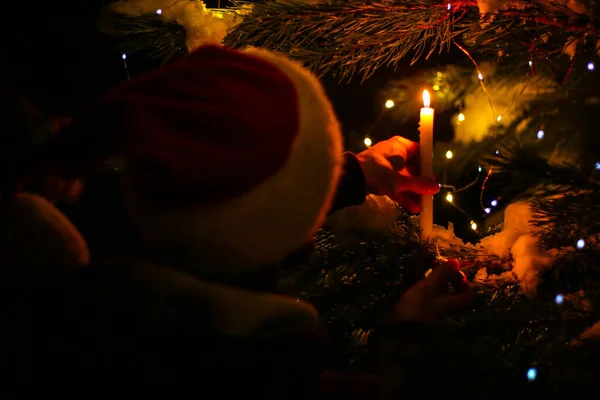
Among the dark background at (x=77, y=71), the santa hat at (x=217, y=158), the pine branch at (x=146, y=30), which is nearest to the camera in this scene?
the santa hat at (x=217, y=158)

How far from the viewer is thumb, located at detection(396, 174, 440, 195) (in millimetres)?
764

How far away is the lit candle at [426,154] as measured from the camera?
2.40 feet

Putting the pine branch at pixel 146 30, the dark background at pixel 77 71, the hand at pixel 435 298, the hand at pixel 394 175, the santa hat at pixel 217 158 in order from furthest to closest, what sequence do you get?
the dark background at pixel 77 71 < the pine branch at pixel 146 30 < the hand at pixel 394 175 < the hand at pixel 435 298 < the santa hat at pixel 217 158

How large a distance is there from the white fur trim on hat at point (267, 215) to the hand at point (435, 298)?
0.58 feet

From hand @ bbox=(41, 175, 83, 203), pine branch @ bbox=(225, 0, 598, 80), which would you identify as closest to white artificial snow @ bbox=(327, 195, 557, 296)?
pine branch @ bbox=(225, 0, 598, 80)

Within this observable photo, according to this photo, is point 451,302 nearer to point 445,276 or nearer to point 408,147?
point 445,276

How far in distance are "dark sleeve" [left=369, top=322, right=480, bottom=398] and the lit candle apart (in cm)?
27

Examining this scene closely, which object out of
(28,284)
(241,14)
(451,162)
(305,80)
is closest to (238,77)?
(305,80)

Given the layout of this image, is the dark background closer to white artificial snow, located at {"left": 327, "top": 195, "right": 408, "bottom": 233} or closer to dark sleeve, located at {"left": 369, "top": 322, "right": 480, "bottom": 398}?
white artificial snow, located at {"left": 327, "top": 195, "right": 408, "bottom": 233}

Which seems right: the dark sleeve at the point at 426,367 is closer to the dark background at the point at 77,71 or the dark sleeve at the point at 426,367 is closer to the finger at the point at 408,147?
the finger at the point at 408,147

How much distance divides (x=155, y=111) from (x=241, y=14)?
45 cm

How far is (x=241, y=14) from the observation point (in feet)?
2.94

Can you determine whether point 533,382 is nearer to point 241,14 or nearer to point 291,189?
point 291,189

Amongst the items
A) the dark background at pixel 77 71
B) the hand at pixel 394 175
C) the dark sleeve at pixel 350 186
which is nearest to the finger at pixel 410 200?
the hand at pixel 394 175
